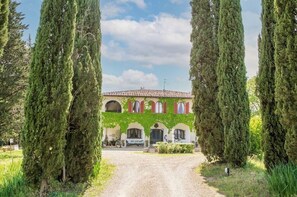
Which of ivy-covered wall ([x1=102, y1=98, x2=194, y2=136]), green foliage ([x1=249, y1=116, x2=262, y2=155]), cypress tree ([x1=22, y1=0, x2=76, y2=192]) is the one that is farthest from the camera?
ivy-covered wall ([x1=102, y1=98, x2=194, y2=136])

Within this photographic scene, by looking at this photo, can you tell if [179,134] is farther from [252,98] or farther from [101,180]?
[101,180]

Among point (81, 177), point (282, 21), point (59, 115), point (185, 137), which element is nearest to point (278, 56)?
point (282, 21)

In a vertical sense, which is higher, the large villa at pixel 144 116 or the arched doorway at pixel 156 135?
the large villa at pixel 144 116

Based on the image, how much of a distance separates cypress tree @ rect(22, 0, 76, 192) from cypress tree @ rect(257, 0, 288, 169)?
5760 millimetres

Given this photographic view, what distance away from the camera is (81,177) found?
10.7m

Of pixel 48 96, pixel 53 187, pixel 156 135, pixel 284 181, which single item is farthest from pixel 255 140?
pixel 156 135

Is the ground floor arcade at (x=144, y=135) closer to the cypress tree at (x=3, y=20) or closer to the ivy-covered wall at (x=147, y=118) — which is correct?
the ivy-covered wall at (x=147, y=118)

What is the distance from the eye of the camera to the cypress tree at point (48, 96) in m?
8.75

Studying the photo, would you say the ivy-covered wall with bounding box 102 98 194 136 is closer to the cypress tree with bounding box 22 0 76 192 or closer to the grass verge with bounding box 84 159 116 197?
the grass verge with bounding box 84 159 116 197

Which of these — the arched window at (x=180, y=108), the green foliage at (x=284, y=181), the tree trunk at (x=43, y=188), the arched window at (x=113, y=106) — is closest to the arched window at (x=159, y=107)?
the arched window at (x=180, y=108)

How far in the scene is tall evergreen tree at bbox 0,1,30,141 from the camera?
759 inches

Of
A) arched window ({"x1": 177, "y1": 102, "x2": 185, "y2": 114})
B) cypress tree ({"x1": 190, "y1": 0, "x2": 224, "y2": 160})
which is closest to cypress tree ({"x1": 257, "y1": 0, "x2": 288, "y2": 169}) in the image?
cypress tree ({"x1": 190, "y1": 0, "x2": 224, "y2": 160})

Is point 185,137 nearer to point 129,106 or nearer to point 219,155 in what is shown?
point 129,106

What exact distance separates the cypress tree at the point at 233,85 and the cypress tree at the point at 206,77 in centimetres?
99
